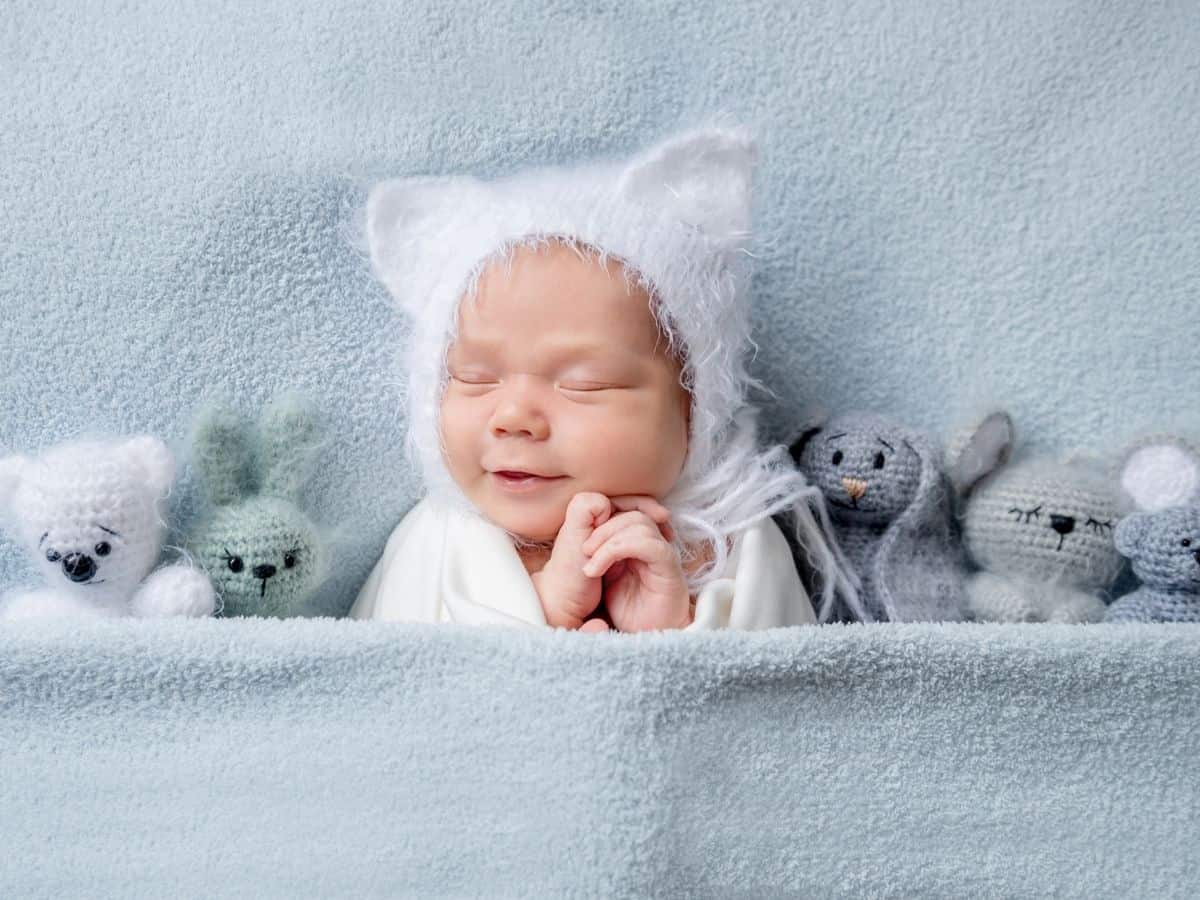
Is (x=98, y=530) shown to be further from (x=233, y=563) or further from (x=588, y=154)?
(x=588, y=154)

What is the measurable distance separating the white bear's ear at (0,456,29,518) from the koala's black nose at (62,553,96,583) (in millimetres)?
100

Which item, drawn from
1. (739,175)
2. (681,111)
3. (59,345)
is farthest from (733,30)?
(59,345)

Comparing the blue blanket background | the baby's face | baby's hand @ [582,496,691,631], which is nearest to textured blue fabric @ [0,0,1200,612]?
the blue blanket background

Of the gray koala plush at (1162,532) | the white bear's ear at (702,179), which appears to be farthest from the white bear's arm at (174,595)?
the gray koala plush at (1162,532)

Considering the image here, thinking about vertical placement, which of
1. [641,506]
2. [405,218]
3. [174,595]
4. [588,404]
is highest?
[405,218]

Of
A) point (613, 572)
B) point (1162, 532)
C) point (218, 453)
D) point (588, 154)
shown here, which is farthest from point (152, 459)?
point (1162, 532)

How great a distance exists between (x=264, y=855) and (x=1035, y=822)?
2.12ft

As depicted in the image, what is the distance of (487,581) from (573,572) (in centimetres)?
10

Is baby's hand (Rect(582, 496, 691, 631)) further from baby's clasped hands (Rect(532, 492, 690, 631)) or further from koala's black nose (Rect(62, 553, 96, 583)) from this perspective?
koala's black nose (Rect(62, 553, 96, 583))

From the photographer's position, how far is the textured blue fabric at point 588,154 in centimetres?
146

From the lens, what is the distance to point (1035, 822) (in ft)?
3.58

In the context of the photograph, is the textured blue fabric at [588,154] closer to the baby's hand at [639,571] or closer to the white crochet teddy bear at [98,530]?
the white crochet teddy bear at [98,530]

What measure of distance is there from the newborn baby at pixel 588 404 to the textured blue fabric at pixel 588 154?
11 centimetres

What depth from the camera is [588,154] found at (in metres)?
1.54
